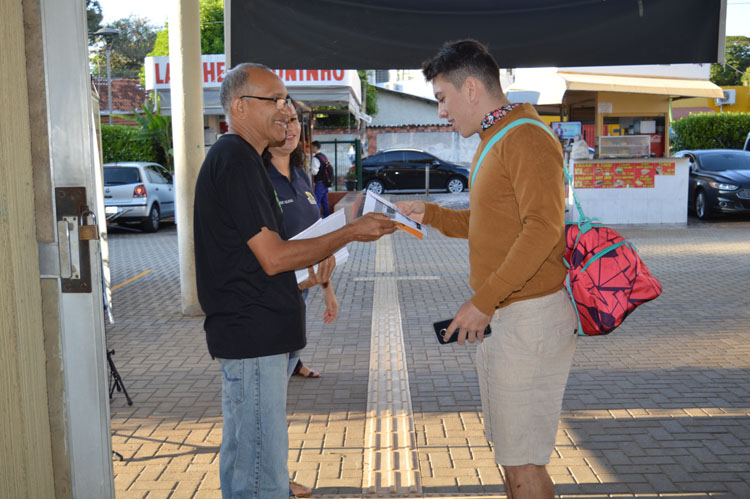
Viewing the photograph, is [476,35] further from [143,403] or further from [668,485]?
[143,403]

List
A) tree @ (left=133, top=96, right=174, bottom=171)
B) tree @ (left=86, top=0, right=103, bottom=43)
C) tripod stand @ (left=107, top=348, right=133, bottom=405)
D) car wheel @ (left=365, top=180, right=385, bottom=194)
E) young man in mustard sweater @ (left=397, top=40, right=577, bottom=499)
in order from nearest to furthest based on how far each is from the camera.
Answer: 1. young man in mustard sweater @ (left=397, top=40, right=577, bottom=499)
2. tripod stand @ (left=107, top=348, right=133, bottom=405)
3. tree @ (left=133, top=96, right=174, bottom=171)
4. car wheel @ (left=365, top=180, right=385, bottom=194)
5. tree @ (left=86, top=0, right=103, bottom=43)

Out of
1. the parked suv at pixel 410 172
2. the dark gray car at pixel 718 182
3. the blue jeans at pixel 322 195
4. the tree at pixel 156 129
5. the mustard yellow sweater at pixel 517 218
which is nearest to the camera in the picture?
the mustard yellow sweater at pixel 517 218

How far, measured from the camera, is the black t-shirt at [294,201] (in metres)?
4.73

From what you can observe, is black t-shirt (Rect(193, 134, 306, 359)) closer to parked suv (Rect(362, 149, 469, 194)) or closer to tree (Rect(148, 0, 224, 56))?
parked suv (Rect(362, 149, 469, 194))

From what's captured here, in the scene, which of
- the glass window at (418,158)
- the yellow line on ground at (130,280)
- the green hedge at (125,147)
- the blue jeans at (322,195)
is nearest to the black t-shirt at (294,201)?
the yellow line on ground at (130,280)

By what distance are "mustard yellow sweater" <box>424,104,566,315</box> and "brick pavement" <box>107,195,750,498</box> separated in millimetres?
1579

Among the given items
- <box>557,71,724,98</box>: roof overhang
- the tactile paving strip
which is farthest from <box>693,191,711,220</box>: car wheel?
the tactile paving strip

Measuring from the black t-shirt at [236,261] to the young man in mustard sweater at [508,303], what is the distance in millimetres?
684

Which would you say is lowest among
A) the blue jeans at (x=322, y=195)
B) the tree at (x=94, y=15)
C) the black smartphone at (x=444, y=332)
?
the blue jeans at (x=322, y=195)

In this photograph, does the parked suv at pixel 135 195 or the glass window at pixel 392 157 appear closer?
the parked suv at pixel 135 195

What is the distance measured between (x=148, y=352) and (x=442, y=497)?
13.5ft

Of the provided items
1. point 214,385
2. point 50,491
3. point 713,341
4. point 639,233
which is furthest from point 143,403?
point 639,233

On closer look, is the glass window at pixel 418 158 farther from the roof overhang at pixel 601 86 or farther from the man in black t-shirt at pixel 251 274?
the man in black t-shirt at pixel 251 274

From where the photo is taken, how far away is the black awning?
5.34m
